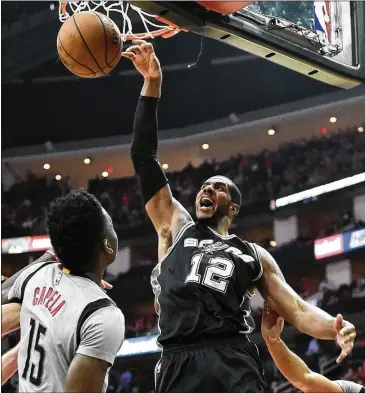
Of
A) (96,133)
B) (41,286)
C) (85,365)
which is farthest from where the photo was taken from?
(96,133)

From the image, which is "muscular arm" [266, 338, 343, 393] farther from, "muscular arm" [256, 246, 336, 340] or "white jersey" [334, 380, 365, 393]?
"muscular arm" [256, 246, 336, 340]

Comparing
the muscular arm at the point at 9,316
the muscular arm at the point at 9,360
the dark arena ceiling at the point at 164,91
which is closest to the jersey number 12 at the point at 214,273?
the muscular arm at the point at 9,360

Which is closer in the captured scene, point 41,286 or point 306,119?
point 41,286

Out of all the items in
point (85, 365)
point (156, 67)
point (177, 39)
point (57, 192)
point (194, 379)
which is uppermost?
point (156, 67)

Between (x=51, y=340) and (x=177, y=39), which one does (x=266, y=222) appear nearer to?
(x=177, y=39)

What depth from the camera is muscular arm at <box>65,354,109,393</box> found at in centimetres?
234

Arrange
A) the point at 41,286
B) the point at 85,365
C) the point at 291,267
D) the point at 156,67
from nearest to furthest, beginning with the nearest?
the point at 85,365 → the point at 41,286 → the point at 156,67 → the point at 291,267

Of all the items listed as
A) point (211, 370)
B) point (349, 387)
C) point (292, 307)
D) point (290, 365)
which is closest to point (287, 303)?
point (292, 307)

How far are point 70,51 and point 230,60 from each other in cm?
1388

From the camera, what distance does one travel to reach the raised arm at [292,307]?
377cm

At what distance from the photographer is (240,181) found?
17.6m

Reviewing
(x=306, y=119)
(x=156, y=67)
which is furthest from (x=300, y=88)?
(x=156, y=67)

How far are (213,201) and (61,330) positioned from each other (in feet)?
6.04

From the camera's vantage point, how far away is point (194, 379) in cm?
365
